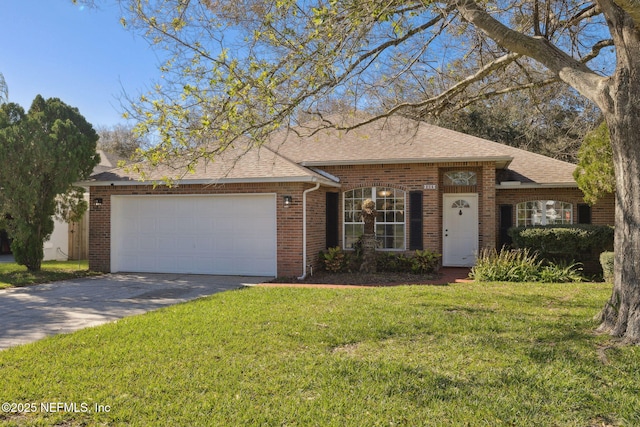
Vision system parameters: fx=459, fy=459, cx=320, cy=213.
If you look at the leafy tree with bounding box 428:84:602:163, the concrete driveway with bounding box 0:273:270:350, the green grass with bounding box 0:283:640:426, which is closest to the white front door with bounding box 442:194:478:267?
the concrete driveway with bounding box 0:273:270:350

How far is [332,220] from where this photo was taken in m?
13.4

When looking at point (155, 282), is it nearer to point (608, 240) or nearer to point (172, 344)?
point (172, 344)

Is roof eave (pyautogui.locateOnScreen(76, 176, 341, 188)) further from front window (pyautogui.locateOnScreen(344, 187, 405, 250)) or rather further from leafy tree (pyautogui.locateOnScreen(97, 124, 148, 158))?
leafy tree (pyautogui.locateOnScreen(97, 124, 148, 158))

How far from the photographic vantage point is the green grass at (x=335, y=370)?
12.0 feet

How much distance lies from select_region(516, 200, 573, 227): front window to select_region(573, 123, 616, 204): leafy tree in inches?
76.7

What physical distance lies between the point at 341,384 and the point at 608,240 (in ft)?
34.6

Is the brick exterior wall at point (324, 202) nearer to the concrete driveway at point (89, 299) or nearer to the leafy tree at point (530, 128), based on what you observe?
the concrete driveway at point (89, 299)

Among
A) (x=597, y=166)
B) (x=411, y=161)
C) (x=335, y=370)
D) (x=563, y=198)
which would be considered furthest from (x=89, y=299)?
(x=563, y=198)

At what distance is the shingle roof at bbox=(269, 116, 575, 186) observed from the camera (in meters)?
12.4

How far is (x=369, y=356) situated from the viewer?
199 inches

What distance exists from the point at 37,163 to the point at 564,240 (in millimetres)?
13575

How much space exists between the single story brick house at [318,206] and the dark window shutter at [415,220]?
28 millimetres

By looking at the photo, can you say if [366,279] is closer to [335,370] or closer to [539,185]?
[539,185]

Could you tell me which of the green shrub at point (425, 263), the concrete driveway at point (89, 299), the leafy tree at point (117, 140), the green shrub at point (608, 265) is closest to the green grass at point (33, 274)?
the concrete driveway at point (89, 299)
